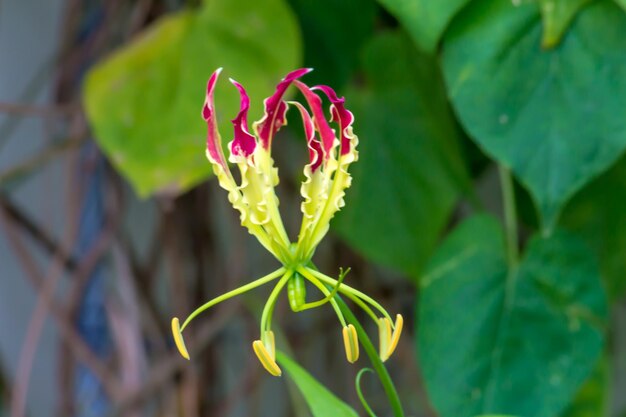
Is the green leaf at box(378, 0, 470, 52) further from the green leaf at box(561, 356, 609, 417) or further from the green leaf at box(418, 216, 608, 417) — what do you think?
the green leaf at box(561, 356, 609, 417)

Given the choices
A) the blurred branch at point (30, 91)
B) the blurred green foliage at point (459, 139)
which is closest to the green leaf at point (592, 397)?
the blurred green foliage at point (459, 139)

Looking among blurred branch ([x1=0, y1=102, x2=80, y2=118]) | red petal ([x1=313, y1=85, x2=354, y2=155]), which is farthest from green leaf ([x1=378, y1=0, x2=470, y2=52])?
blurred branch ([x1=0, y1=102, x2=80, y2=118])

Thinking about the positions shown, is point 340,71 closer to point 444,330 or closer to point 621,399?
point 444,330

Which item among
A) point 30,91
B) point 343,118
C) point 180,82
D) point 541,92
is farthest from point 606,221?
point 30,91

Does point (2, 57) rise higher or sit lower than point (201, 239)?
higher

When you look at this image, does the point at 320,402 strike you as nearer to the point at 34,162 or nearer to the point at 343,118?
the point at 343,118

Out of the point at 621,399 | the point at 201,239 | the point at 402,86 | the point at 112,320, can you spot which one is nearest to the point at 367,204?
the point at 402,86
